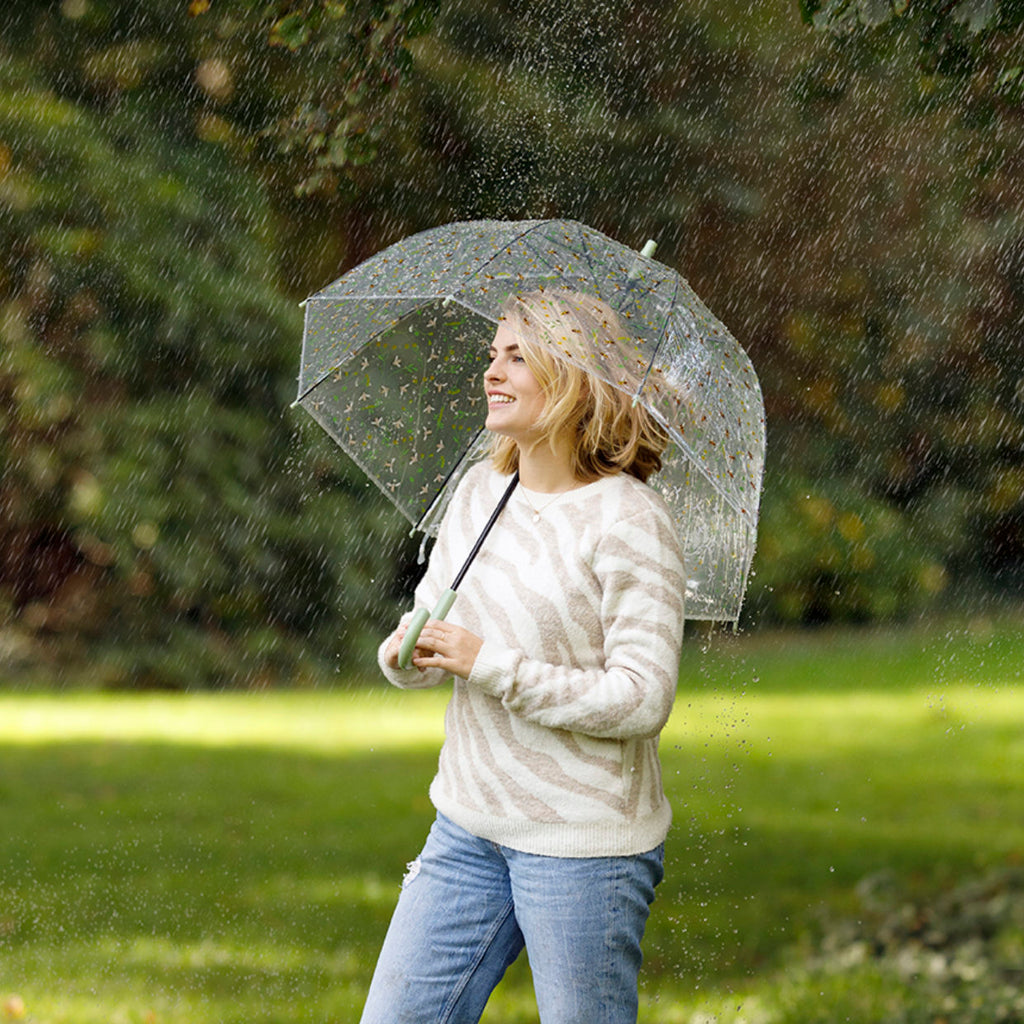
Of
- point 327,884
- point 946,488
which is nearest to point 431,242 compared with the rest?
point 327,884

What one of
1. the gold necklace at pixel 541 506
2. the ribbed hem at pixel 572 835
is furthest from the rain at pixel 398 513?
the ribbed hem at pixel 572 835

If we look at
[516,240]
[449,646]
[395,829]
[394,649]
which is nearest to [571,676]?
[449,646]

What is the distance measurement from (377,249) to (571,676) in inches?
267

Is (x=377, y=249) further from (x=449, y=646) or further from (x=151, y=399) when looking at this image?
(x=449, y=646)

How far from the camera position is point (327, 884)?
5719mm

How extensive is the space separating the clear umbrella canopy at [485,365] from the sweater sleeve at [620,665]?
175 mm

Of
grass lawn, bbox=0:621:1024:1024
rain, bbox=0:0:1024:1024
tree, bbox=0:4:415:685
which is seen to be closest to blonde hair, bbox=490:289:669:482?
rain, bbox=0:0:1024:1024

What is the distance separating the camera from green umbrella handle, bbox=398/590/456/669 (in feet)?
6.81

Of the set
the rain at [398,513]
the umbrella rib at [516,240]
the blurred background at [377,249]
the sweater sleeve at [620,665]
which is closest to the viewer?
the sweater sleeve at [620,665]

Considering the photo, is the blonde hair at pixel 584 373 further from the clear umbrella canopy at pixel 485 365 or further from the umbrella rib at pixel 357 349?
the umbrella rib at pixel 357 349

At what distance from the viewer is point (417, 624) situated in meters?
2.09

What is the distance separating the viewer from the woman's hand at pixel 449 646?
2.07m

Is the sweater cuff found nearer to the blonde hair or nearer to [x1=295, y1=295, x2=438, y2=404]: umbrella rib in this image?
the blonde hair

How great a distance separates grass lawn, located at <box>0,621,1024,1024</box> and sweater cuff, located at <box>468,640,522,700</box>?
7.22 ft
